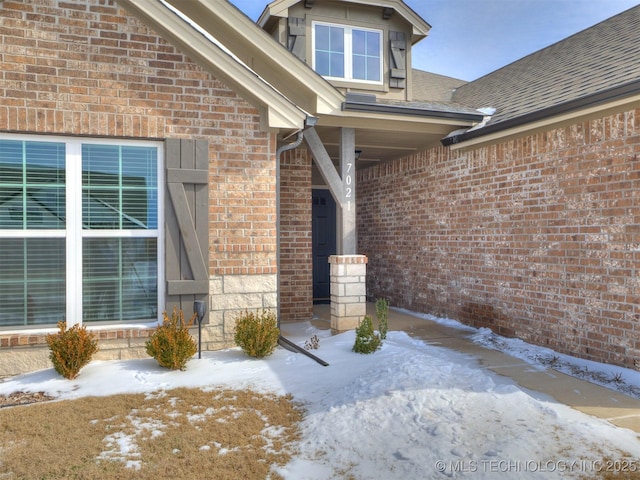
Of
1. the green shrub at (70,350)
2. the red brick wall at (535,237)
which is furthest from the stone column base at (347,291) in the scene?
the green shrub at (70,350)

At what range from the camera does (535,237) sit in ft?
23.0

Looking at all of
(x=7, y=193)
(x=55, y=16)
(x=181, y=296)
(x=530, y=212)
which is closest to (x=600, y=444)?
(x=530, y=212)

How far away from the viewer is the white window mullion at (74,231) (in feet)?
19.3

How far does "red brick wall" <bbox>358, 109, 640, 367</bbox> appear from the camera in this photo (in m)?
5.78

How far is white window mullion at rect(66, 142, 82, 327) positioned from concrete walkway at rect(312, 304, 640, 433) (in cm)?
391

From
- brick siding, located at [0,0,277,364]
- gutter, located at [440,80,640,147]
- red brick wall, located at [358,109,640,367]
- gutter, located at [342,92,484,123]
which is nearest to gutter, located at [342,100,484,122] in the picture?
gutter, located at [342,92,484,123]

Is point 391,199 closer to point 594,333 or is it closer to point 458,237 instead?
point 458,237

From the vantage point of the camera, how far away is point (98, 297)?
6031mm

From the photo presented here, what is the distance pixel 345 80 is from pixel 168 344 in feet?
20.2

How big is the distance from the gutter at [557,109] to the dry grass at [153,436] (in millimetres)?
4695

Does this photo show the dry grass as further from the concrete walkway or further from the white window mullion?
the concrete walkway

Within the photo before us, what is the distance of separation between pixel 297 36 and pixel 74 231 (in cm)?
565

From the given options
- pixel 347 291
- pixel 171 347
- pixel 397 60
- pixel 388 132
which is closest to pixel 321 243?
pixel 388 132

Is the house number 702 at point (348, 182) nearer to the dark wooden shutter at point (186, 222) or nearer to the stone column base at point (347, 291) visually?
the stone column base at point (347, 291)
